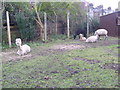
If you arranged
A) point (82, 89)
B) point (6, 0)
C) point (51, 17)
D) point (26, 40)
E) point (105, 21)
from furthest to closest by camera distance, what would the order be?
point (105, 21) < point (51, 17) < point (26, 40) < point (6, 0) < point (82, 89)

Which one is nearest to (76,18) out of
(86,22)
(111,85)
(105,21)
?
(86,22)

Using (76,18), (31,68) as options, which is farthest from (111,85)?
(76,18)

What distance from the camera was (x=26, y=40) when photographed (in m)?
7.37

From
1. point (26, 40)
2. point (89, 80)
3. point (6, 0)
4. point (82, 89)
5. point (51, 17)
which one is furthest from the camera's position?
point (51, 17)

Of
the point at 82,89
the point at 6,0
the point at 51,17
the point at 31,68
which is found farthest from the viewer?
the point at 51,17

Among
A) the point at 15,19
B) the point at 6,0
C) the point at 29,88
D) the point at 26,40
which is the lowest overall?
the point at 29,88

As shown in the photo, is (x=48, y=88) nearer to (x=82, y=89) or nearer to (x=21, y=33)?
(x=82, y=89)

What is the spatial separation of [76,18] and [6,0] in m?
5.22

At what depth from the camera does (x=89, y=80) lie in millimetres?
2260

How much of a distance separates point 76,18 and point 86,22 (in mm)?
850

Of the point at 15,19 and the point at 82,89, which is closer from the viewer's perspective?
the point at 82,89

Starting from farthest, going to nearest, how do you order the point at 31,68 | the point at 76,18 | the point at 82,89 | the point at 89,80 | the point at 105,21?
the point at 105,21 → the point at 76,18 → the point at 31,68 → the point at 89,80 → the point at 82,89

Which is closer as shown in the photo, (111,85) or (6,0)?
(111,85)

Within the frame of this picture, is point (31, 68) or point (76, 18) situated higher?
point (76, 18)
